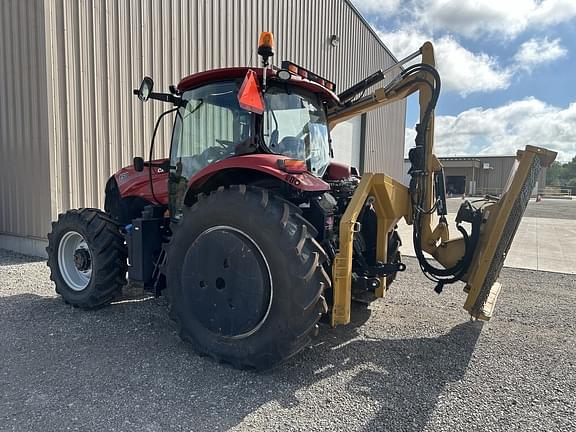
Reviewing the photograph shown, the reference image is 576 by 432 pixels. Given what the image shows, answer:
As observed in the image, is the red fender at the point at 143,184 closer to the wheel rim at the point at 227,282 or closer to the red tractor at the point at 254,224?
the red tractor at the point at 254,224

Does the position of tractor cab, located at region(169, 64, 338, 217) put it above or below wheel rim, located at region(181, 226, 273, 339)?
above

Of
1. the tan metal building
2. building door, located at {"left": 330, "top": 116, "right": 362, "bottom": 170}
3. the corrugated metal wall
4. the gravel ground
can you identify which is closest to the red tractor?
the gravel ground

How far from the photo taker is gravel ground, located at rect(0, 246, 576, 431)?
2.52 metres

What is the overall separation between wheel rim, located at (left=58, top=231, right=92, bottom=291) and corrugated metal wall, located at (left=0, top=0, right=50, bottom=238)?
2.52 meters

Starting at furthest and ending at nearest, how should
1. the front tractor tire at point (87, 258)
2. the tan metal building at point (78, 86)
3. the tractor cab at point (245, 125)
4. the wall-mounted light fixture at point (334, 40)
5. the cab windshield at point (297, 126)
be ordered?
the wall-mounted light fixture at point (334, 40), the tan metal building at point (78, 86), the front tractor tire at point (87, 258), the cab windshield at point (297, 126), the tractor cab at point (245, 125)

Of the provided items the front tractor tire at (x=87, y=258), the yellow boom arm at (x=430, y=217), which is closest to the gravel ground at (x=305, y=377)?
the front tractor tire at (x=87, y=258)

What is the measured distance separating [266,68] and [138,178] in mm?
2246

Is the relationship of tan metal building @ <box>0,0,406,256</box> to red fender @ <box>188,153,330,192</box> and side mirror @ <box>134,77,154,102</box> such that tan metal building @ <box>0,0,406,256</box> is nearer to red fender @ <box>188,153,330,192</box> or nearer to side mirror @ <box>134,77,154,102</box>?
side mirror @ <box>134,77,154,102</box>

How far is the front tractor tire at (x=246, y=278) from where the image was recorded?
9.32ft

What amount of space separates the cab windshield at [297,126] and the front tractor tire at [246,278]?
2.24 feet

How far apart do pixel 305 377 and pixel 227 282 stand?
3.00 feet

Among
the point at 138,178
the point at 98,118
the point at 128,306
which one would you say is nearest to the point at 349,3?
the point at 98,118

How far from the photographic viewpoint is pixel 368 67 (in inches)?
648

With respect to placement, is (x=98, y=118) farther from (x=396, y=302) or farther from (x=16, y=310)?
(x=396, y=302)
